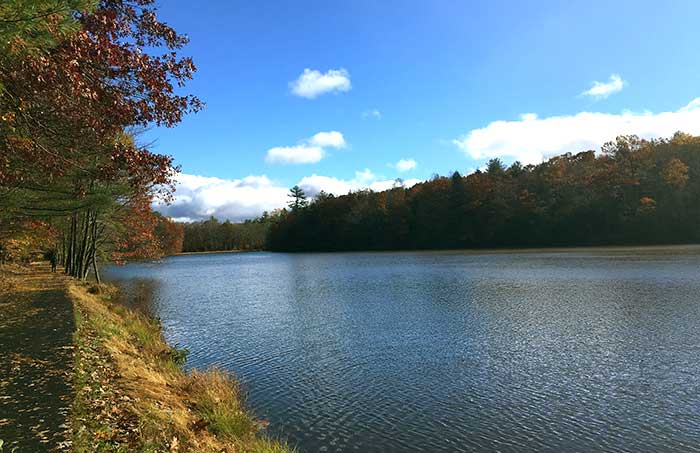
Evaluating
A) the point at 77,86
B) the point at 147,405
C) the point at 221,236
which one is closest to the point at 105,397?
the point at 147,405

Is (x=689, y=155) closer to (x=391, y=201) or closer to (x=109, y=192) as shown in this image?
(x=391, y=201)

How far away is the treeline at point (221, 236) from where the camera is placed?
146 meters

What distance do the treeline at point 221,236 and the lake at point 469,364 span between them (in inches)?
4957

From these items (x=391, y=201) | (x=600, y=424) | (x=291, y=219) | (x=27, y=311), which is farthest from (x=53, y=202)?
(x=291, y=219)

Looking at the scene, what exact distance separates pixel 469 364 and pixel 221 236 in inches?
5632

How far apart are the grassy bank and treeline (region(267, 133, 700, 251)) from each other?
254ft

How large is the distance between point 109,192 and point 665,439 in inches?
541

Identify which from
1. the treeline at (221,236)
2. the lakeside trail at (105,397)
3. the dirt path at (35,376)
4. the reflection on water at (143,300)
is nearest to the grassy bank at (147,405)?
the lakeside trail at (105,397)

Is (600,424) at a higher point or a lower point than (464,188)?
lower

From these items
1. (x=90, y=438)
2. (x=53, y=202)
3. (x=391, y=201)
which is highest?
(x=391, y=201)

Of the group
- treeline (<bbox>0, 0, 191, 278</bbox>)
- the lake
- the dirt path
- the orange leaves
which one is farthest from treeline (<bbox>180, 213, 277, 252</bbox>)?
treeline (<bbox>0, 0, 191, 278</bbox>)

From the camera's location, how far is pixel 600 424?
337 inches

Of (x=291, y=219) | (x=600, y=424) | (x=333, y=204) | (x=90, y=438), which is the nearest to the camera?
(x=90, y=438)

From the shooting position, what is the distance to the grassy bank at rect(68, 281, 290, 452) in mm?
5562
